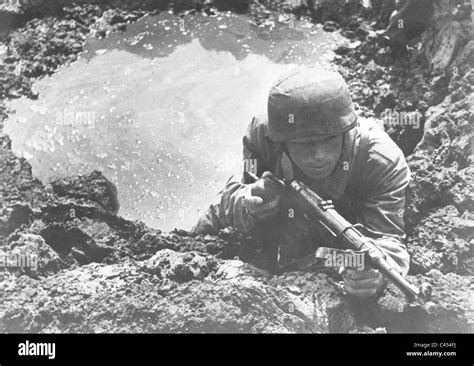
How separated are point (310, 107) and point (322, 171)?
54 centimetres

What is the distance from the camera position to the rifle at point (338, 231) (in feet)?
27.5

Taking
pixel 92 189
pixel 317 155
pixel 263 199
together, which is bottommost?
pixel 92 189

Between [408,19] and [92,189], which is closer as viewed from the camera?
[92,189]

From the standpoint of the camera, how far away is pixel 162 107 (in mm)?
9406

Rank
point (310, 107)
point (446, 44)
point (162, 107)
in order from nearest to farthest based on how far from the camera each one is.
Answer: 1. point (310, 107)
2. point (446, 44)
3. point (162, 107)

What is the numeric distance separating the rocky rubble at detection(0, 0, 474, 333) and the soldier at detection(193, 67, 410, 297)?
7.8 inches

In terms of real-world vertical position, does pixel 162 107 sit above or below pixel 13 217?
above

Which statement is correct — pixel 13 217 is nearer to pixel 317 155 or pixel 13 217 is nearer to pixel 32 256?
pixel 32 256

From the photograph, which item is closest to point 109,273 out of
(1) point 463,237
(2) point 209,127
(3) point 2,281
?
(3) point 2,281

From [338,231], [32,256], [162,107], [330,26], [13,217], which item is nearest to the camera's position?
[338,231]

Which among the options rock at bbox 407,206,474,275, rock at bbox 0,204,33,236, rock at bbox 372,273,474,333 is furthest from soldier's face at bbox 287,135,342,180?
rock at bbox 0,204,33,236

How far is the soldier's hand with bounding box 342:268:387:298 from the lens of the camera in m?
8.55

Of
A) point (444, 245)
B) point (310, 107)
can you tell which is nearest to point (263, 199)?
point (310, 107)

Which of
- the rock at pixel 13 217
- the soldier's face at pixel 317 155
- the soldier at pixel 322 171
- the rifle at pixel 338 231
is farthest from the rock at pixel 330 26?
the rock at pixel 13 217
